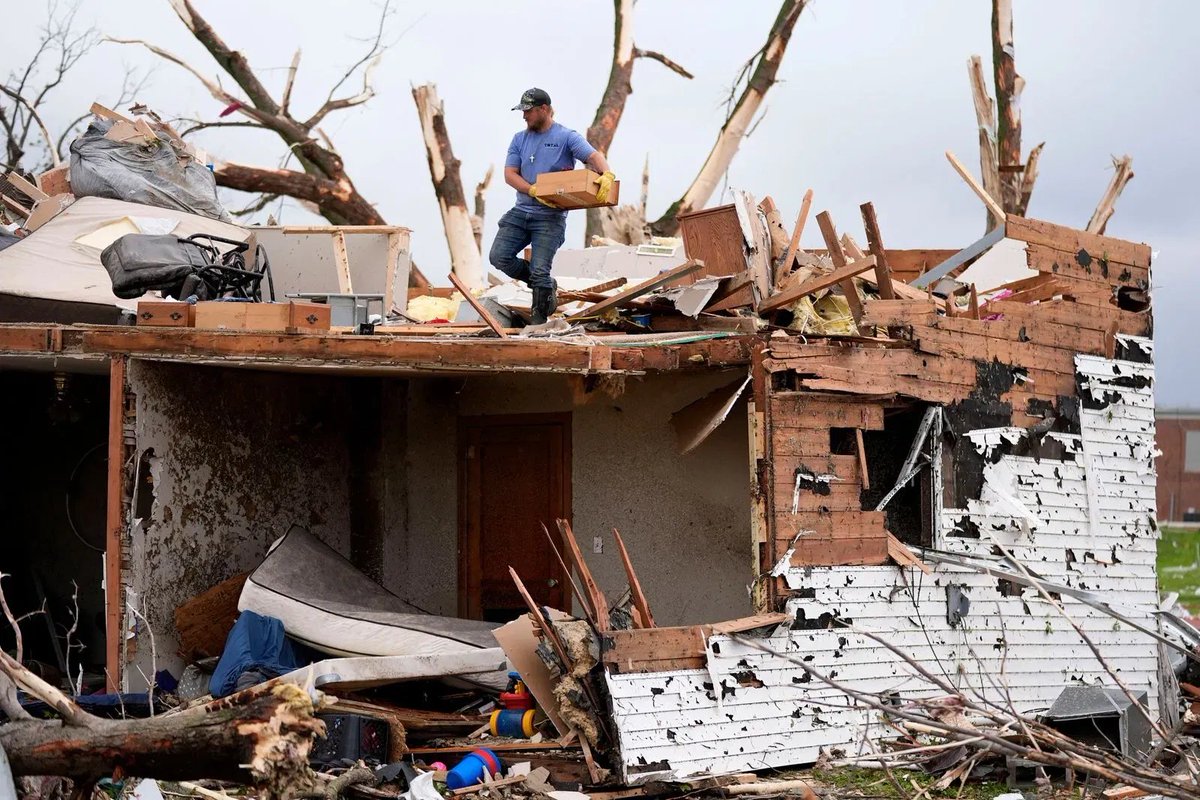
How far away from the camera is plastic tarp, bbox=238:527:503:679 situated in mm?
9109

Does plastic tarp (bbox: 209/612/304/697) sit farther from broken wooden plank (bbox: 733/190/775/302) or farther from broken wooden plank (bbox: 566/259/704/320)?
broken wooden plank (bbox: 733/190/775/302)

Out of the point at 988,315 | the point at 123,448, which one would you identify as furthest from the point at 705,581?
the point at 123,448

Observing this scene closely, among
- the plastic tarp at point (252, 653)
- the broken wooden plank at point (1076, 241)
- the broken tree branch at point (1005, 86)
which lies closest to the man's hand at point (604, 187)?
the broken wooden plank at point (1076, 241)

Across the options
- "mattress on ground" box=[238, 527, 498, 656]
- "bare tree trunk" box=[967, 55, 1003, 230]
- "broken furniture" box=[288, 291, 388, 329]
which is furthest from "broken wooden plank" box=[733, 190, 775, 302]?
"bare tree trunk" box=[967, 55, 1003, 230]

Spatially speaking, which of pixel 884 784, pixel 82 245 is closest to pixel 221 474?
pixel 82 245

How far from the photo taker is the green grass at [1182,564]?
2220cm

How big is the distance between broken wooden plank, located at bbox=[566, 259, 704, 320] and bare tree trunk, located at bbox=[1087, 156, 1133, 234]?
226 inches

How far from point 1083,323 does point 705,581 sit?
11.1 feet

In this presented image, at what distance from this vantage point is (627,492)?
10695 millimetres

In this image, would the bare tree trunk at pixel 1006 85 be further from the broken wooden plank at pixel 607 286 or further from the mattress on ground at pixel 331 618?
the mattress on ground at pixel 331 618

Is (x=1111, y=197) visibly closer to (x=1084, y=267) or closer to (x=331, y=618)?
(x=1084, y=267)

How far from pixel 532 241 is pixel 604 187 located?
79 centimetres

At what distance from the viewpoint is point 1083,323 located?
10359 millimetres

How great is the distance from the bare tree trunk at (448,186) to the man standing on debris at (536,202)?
894 cm
